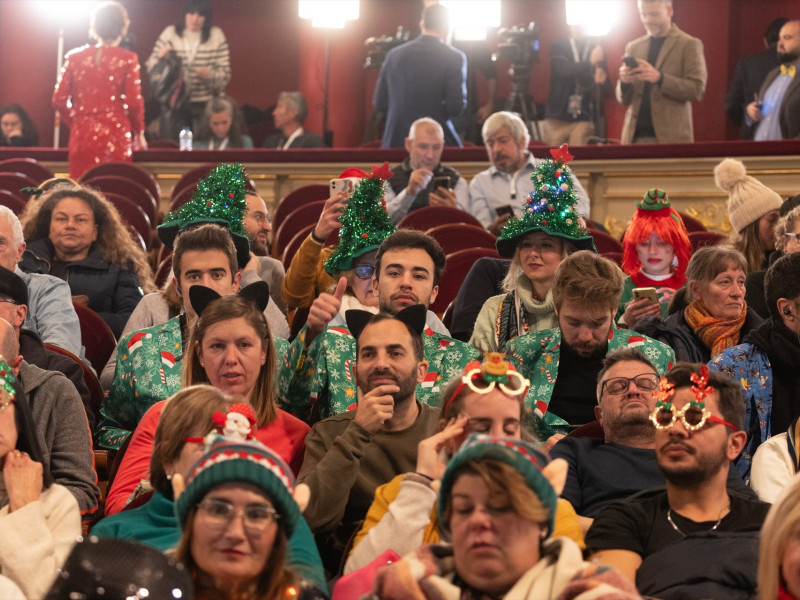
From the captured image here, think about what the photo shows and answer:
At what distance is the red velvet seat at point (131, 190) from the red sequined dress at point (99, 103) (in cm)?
73

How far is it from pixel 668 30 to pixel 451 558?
6227 millimetres

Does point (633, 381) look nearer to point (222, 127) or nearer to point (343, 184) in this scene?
point (343, 184)

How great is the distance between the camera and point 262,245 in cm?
518

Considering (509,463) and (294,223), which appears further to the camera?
(294,223)

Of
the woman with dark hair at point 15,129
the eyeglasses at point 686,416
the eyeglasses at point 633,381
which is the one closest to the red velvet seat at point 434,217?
the eyeglasses at point 633,381

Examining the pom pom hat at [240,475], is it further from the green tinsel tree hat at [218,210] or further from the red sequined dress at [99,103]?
the red sequined dress at [99,103]

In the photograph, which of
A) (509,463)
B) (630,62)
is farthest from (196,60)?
(509,463)

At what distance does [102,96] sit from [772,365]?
5112 mm

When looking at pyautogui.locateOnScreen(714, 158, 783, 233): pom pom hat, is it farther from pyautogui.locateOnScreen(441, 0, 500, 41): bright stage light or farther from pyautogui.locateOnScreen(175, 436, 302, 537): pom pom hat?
pyautogui.locateOnScreen(441, 0, 500, 41): bright stage light

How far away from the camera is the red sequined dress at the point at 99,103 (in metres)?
7.58

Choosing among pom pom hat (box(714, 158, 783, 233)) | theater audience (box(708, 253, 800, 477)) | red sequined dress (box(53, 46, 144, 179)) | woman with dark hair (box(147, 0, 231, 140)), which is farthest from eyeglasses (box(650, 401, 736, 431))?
woman with dark hair (box(147, 0, 231, 140))

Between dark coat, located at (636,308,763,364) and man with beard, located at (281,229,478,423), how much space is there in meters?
0.67

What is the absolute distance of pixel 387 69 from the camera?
791cm

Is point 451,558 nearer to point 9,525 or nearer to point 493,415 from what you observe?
point 493,415
